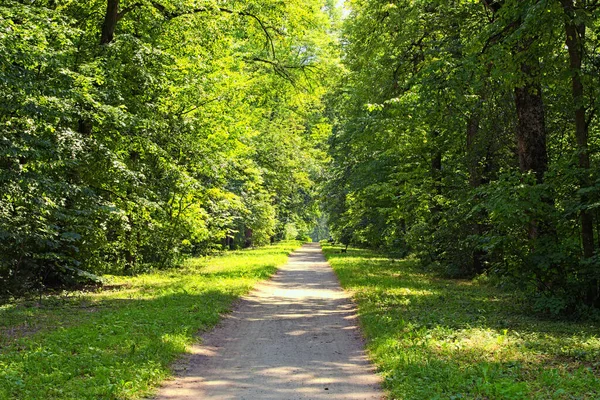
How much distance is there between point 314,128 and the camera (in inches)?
1011

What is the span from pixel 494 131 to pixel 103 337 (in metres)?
11.6

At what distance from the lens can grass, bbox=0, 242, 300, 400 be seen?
5842 mm

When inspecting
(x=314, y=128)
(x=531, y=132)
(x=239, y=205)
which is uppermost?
(x=314, y=128)

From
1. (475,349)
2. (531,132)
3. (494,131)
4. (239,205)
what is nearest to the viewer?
(475,349)

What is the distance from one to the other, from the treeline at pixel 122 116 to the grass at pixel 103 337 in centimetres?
171

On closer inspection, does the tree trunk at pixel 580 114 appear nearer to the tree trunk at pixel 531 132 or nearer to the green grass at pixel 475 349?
the tree trunk at pixel 531 132

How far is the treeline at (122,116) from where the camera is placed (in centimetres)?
995

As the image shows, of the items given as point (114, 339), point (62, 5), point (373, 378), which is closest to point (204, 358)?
point (114, 339)

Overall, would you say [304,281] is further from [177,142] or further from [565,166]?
[565,166]

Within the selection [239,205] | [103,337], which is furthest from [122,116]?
[239,205]

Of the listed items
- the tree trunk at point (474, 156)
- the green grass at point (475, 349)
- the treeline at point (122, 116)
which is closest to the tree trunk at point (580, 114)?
the green grass at point (475, 349)

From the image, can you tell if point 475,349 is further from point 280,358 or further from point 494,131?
point 494,131

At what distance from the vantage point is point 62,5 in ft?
48.6

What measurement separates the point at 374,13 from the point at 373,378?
12323 millimetres
